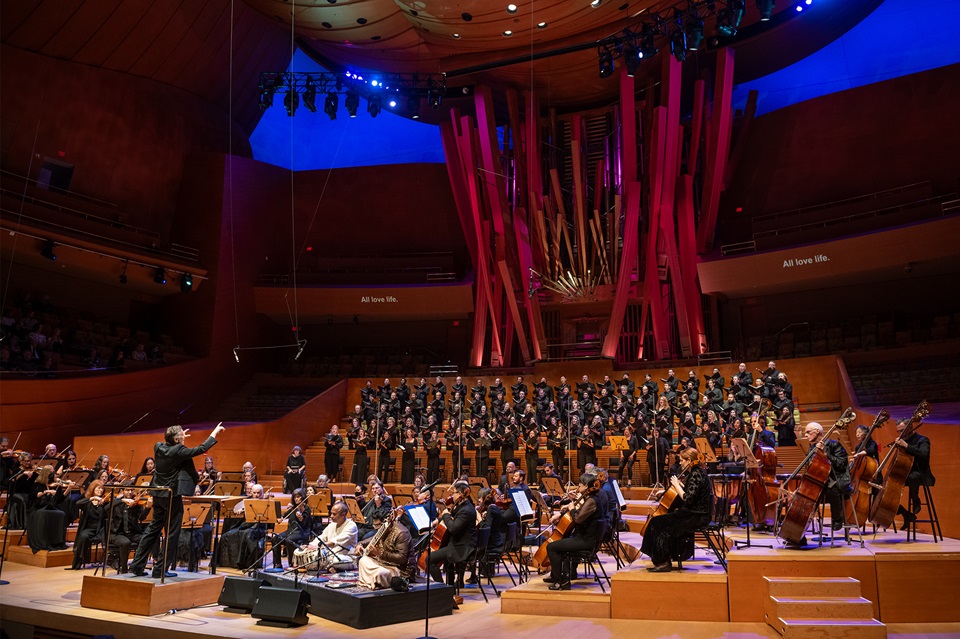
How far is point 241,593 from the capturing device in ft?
20.6

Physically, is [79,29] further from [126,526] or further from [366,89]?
[126,526]

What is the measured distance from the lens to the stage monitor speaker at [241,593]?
247 inches

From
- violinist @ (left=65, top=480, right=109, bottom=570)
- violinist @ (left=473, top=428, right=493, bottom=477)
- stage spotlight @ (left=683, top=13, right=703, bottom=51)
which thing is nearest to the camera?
violinist @ (left=65, top=480, right=109, bottom=570)

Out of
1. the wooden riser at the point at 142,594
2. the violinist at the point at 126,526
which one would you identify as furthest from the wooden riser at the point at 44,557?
the wooden riser at the point at 142,594

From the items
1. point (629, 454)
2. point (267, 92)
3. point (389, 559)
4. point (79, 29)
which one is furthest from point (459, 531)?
point (79, 29)

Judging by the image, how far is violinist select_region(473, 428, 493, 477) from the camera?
1328 cm

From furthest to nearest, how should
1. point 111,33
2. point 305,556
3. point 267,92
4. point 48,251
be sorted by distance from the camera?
point 111,33 < point 267,92 < point 48,251 < point 305,556

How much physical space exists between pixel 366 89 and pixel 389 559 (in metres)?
14.8

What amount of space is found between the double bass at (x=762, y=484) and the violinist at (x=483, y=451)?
635cm

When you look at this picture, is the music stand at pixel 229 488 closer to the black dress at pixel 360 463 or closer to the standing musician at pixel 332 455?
the black dress at pixel 360 463

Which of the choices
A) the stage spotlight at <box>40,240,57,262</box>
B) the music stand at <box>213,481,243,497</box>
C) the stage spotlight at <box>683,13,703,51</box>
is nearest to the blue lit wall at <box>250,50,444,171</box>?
the stage spotlight at <box>40,240,57,262</box>

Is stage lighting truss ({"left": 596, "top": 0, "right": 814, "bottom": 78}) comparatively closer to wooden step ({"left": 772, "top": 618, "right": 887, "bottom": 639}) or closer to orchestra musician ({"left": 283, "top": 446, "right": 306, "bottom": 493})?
orchestra musician ({"left": 283, "top": 446, "right": 306, "bottom": 493})

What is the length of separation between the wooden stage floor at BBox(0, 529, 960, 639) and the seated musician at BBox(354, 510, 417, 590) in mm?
494

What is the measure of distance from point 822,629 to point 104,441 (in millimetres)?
13258
